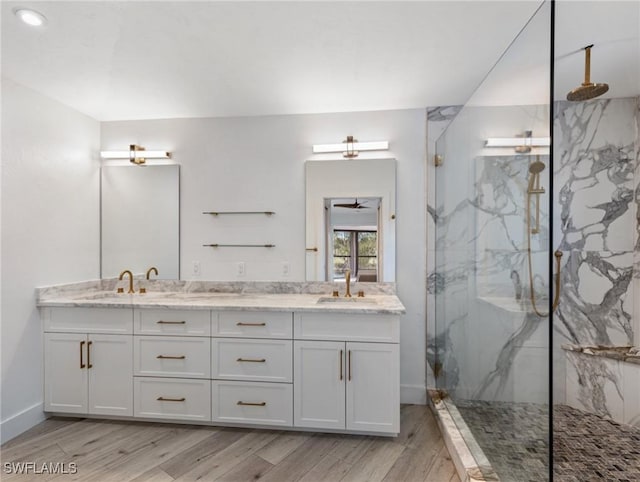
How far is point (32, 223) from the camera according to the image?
2293 mm

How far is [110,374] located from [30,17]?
2.14 metres

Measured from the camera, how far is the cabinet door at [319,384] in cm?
210

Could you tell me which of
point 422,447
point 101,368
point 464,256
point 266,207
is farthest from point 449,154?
point 101,368

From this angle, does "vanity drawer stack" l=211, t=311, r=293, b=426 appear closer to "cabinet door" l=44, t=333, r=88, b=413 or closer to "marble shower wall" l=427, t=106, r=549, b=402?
"cabinet door" l=44, t=333, r=88, b=413

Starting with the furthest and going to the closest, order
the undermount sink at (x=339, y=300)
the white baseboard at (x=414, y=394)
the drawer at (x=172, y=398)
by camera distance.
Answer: the white baseboard at (x=414, y=394), the undermount sink at (x=339, y=300), the drawer at (x=172, y=398)

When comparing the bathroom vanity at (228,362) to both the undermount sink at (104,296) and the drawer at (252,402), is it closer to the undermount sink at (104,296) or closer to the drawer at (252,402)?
the drawer at (252,402)

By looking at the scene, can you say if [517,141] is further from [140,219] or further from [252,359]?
[140,219]

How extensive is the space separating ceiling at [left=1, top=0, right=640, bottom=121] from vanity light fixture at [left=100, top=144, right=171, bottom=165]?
15.9 inches

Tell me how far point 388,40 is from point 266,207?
1.55 meters

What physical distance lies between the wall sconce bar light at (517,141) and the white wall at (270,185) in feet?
3.83

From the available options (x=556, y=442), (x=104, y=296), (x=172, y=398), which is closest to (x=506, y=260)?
(x=556, y=442)

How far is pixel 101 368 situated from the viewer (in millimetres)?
2273

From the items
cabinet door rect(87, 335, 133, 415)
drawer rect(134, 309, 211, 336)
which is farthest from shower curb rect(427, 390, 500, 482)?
cabinet door rect(87, 335, 133, 415)

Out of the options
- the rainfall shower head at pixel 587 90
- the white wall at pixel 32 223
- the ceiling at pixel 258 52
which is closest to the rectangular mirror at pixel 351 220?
the ceiling at pixel 258 52
